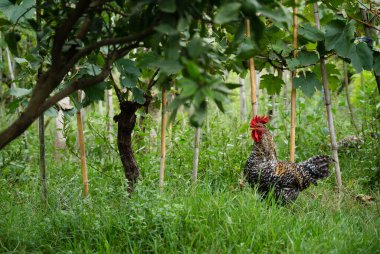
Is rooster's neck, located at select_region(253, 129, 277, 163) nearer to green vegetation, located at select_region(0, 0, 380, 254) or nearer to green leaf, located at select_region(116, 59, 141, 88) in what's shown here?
green vegetation, located at select_region(0, 0, 380, 254)

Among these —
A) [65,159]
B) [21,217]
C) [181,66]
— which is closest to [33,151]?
[65,159]

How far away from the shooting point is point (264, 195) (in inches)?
171

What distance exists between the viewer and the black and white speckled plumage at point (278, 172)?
429cm

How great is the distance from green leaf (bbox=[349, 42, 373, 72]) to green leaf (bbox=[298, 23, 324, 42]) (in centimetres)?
28

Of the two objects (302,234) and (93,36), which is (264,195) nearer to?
(302,234)

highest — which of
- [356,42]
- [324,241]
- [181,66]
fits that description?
[356,42]

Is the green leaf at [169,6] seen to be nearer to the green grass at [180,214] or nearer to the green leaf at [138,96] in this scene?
the green grass at [180,214]

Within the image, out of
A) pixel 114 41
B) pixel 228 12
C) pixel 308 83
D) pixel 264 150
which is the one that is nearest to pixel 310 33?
pixel 308 83

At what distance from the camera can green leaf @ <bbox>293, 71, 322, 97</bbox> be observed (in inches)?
166

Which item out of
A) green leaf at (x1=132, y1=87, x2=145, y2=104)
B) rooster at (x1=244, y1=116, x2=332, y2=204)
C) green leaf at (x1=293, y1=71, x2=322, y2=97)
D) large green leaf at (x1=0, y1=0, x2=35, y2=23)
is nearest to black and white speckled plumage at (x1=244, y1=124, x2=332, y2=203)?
rooster at (x1=244, y1=116, x2=332, y2=204)

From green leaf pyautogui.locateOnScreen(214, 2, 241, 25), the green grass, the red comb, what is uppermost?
green leaf pyautogui.locateOnScreen(214, 2, 241, 25)

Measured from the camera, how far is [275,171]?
4.32m

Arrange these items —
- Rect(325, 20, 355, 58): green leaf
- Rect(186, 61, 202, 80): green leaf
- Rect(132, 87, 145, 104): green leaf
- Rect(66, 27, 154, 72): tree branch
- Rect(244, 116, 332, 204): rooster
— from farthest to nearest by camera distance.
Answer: Rect(244, 116, 332, 204): rooster, Rect(325, 20, 355, 58): green leaf, Rect(132, 87, 145, 104): green leaf, Rect(66, 27, 154, 72): tree branch, Rect(186, 61, 202, 80): green leaf

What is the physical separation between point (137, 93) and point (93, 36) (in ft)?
4.42
